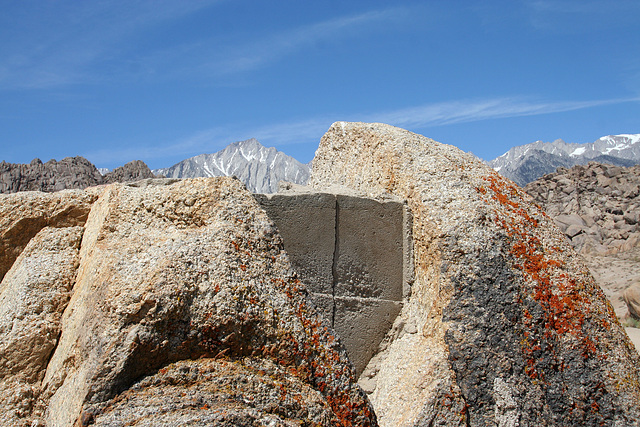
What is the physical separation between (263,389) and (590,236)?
37.2m

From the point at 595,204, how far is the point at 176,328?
42.7 metres

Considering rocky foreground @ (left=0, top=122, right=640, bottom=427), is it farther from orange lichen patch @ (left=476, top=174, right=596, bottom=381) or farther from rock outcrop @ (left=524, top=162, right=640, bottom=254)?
rock outcrop @ (left=524, top=162, right=640, bottom=254)

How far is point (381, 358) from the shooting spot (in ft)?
18.5

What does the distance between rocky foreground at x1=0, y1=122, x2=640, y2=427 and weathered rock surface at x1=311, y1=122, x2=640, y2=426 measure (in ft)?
0.05

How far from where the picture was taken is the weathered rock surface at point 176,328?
11.8 feet

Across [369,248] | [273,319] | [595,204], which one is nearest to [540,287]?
[369,248]

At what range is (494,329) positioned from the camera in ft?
16.6

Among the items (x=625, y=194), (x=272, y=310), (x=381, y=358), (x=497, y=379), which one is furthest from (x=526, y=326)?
(x=625, y=194)

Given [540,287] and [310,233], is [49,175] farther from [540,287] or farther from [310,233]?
[540,287]

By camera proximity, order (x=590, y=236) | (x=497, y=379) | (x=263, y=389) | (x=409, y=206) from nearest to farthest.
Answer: (x=263, y=389)
(x=497, y=379)
(x=409, y=206)
(x=590, y=236)

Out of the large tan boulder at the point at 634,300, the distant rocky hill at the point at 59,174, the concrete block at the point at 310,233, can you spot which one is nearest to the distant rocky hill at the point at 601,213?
the large tan boulder at the point at 634,300

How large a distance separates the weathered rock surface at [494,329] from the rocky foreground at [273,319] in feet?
0.05

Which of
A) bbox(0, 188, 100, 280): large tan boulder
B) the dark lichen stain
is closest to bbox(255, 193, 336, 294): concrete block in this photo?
the dark lichen stain

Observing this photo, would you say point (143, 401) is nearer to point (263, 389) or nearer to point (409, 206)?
point (263, 389)
